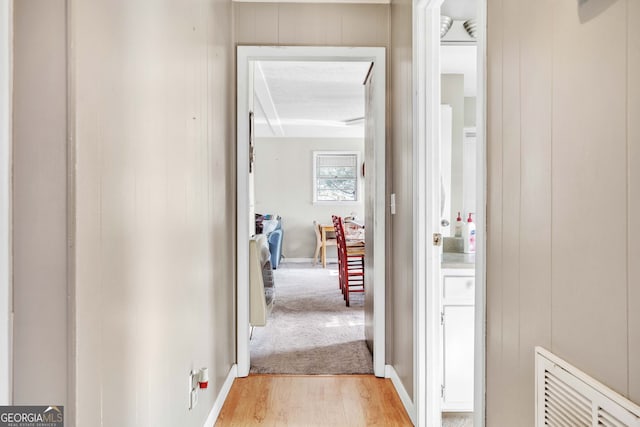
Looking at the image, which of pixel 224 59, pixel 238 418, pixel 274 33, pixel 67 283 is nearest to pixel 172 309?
pixel 67 283

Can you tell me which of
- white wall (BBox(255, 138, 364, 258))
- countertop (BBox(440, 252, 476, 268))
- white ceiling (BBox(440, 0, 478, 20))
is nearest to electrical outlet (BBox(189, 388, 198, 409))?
countertop (BBox(440, 252, 476, 268))

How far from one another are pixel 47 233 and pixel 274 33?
7.20ft

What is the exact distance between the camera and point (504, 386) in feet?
3.86

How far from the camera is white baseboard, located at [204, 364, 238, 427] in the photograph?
6.67ft

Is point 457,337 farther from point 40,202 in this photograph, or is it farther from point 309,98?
point 309,98

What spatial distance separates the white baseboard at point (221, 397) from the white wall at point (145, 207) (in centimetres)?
8

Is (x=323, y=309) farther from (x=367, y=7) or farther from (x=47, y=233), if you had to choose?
(x=47, y=233)

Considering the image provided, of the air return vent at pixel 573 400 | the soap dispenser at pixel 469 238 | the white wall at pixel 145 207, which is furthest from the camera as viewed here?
the soap dispenser at pixel 469 238

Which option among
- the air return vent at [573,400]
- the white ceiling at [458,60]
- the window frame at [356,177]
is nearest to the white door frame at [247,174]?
the white ceiling at [458,60]

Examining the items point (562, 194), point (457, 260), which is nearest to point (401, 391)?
point (457, 260)

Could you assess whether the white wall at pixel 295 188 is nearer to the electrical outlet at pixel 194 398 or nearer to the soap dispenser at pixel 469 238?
the soap dispenser at pixel 469 238

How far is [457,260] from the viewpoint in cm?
218

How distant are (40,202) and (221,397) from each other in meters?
1.75

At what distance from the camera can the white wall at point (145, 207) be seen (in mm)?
916
